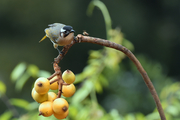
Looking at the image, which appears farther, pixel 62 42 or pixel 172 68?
pixel 172 68

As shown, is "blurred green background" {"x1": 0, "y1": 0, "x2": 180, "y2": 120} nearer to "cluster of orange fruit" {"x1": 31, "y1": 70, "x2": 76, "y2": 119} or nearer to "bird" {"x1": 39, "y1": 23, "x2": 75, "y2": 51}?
"bird" {"x1": 39, "y1": 23, "x2": 75, "y2": 51}

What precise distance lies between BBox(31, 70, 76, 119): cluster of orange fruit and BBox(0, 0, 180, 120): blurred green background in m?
1.47

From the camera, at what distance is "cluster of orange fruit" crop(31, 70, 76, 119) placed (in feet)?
1.30

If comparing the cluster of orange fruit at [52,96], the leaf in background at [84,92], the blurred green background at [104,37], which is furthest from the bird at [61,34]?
the blurred green background at [104,37]

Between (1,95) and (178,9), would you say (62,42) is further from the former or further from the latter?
(178,9)

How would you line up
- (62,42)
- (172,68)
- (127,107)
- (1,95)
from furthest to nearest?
(172,68)
(127,107)
(1,95)
(62,42)

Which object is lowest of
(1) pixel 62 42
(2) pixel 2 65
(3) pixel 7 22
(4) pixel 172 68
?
(1) pixel 62 42

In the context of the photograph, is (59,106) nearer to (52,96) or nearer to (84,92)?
(52,96)

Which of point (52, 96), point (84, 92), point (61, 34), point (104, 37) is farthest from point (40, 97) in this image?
point (104, 37)

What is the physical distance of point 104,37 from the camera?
199 cm

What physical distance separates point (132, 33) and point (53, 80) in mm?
1754

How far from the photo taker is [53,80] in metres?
0.42

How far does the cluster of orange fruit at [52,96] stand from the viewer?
0.40 metres

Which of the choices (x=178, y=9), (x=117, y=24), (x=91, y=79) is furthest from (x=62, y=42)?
(x=178, y=9)
